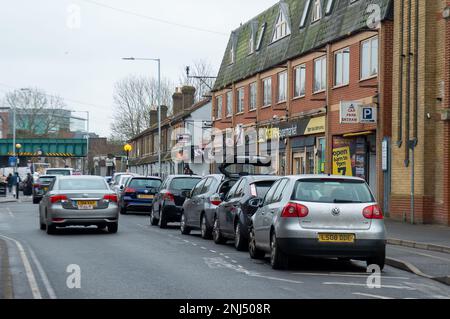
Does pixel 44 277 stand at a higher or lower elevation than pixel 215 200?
lower

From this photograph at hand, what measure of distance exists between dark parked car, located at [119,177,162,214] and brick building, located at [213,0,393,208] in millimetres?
6596

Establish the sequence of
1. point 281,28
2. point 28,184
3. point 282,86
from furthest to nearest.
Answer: point 28,184, point 281,28, point 282,86

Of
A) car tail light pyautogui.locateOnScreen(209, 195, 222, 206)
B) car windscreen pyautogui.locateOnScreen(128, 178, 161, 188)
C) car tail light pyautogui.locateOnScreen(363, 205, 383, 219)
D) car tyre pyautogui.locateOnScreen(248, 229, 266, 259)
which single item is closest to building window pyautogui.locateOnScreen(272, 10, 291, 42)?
car windscreen pyautogui.locateOnScreen(128, 178, 161, 188)

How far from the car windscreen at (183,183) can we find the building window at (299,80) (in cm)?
1215

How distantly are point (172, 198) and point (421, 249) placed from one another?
844cm

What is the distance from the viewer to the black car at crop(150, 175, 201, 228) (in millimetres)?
24905

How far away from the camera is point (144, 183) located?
109 feet

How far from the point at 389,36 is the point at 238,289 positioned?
62.4ft

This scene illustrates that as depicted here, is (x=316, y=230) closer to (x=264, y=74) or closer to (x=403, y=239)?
(x=403, y=239)

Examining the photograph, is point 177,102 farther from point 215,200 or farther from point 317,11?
point 215,200

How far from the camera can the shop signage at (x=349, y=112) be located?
93.4ft

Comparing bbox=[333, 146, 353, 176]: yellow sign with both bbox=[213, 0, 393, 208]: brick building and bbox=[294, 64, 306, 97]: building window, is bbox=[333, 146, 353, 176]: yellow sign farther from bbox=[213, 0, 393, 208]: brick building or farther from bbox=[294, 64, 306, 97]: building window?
bbox=[294, 64, 306, 97]: building window

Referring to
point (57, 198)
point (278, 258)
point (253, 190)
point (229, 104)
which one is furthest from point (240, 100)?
point (278, 258)
